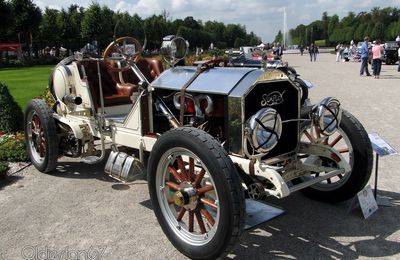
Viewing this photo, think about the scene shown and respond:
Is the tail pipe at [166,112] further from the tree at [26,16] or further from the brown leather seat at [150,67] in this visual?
the tree at [26,16]

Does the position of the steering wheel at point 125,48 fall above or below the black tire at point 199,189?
above

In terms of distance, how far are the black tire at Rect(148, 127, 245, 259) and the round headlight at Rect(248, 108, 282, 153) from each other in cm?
39

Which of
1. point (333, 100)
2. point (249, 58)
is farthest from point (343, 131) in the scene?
point (249, 58)

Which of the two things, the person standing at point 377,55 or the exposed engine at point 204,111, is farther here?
the person standing at point 377,55

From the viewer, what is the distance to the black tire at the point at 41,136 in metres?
5.70

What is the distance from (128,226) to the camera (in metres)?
4.27

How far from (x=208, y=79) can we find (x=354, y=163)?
175 centimetres

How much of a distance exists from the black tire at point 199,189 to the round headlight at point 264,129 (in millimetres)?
391

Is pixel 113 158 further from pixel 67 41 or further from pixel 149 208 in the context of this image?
pixel 67 41

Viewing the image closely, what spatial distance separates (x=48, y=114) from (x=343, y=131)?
378 centimetres

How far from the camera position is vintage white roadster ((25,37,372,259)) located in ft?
10.9

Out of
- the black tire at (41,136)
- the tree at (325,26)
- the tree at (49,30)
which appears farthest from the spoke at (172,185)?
the tree at (325,26)

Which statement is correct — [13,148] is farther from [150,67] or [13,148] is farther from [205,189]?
[205,189]

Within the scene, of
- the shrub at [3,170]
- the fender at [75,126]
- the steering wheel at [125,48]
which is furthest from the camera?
the shrub at [3,170]
